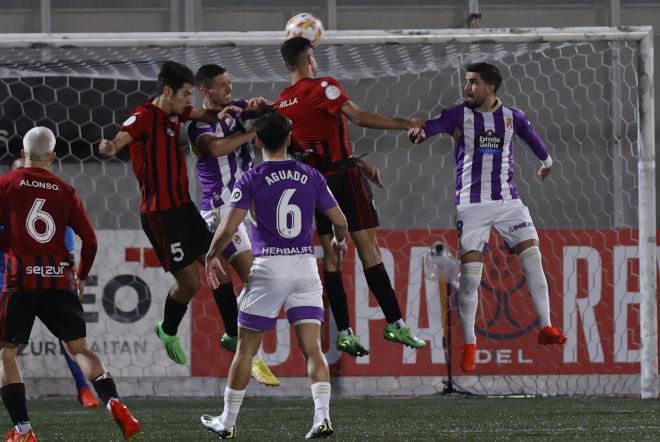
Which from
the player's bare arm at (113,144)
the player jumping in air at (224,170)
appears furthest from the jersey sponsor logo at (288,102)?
the player's bare arm at (113,144)

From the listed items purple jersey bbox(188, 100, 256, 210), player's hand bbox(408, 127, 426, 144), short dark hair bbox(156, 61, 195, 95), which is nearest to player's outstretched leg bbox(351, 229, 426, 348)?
player's hand bbox(408, 127, 426, 144)

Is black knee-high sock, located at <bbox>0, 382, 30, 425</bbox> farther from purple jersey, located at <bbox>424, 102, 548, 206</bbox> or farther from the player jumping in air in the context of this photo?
purple jersey, located at <bbox>424, 102, 548, 206</bbox>

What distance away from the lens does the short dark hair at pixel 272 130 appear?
617cm

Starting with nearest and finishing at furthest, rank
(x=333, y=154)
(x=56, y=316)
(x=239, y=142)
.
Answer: (x=56, y=316)
(x=239, y=142)
(x=333, y=154)

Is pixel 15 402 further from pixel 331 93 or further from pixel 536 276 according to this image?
pixel 536 276

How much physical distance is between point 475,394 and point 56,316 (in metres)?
5.27

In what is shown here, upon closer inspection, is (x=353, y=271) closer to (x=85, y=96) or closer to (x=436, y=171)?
(x=436, y=171)

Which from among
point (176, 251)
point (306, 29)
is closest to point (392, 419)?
point (176, 251)

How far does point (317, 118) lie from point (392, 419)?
2089 millimetres

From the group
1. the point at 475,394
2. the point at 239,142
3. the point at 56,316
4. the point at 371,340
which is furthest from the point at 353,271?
the point at 56,316

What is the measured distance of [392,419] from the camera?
26.7 ft

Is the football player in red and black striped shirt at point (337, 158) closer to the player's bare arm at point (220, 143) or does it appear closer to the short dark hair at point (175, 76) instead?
the player's bare arm at point (220, 143)

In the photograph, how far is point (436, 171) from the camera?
41.8 feet

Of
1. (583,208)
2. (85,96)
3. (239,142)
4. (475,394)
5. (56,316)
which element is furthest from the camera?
(583,208)
